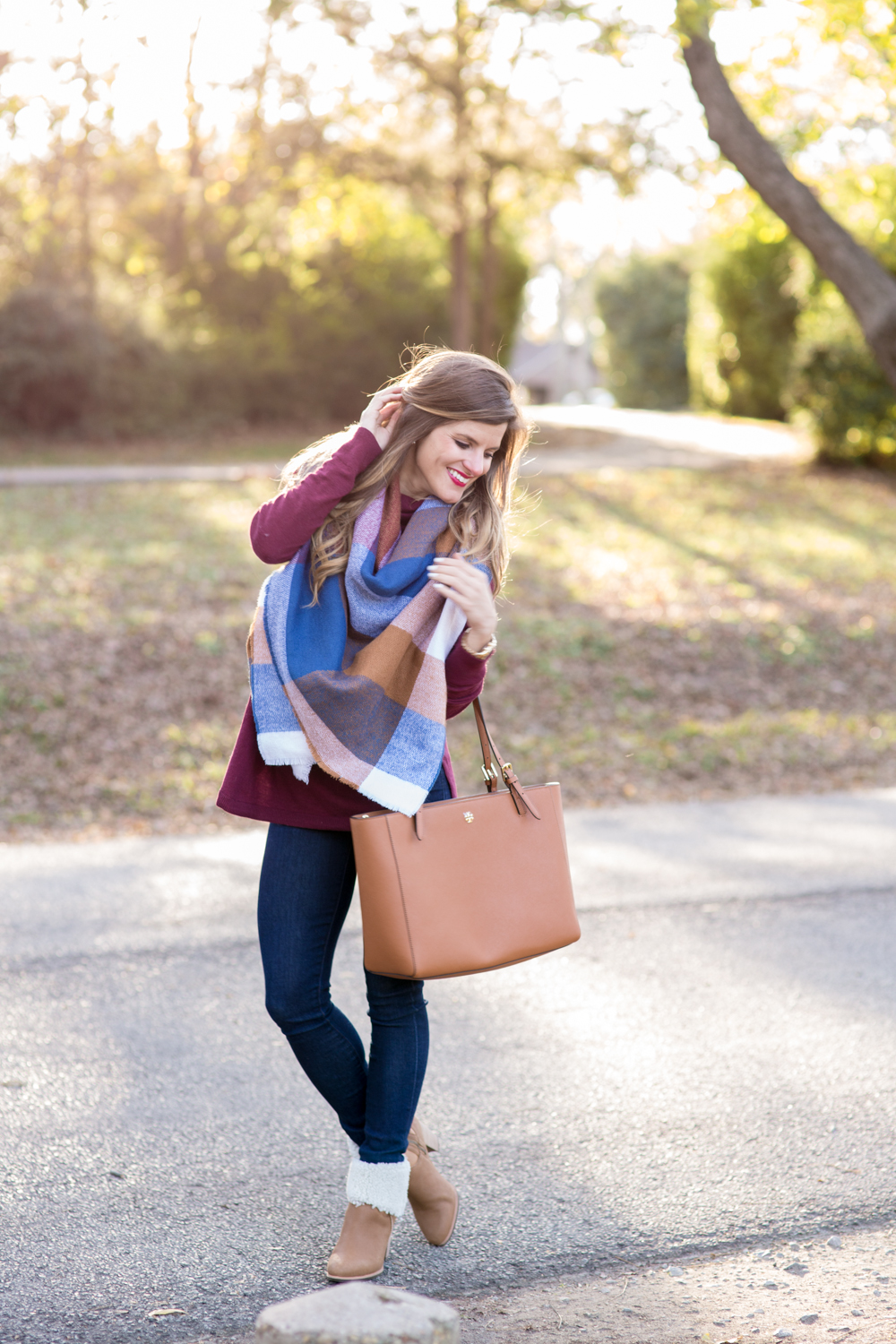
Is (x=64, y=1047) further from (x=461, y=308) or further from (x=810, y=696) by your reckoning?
(x=461, y=308)

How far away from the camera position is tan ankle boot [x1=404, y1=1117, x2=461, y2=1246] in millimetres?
2736

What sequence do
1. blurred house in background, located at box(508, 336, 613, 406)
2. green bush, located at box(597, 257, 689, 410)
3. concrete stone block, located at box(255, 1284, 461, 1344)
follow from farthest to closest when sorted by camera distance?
blurred house in background, located at box(508, 336, 613, 406) < green bush, located at box(597, 257, 689, 410) < concrete stone block, located at box(255, 1284, 461, 1344)

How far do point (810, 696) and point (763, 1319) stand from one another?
21.4 ft

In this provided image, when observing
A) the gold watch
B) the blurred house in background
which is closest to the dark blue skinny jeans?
the gold watch

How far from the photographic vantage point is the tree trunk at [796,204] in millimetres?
10156

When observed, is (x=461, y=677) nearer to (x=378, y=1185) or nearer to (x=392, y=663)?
(x=392, y=663)

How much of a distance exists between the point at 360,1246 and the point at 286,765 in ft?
3.19

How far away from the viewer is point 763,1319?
8.18 ft

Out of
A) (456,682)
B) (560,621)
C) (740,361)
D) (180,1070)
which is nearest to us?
(456,682)

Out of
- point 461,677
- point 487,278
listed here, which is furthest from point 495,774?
point 487,278

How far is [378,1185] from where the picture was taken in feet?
8.43

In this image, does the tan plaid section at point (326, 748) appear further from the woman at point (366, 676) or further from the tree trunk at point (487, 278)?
the tree trunk at point (487, 278)

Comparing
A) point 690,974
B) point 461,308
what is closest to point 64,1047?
point 690,974

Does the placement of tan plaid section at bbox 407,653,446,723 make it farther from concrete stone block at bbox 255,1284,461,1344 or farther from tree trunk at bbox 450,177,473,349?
tree trunk at bbox 450,177,473,349
